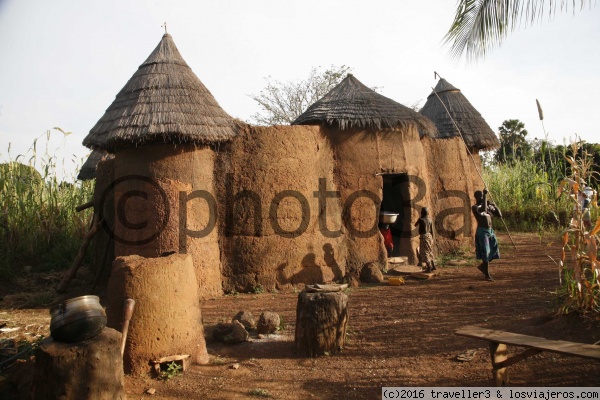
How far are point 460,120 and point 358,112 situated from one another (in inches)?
180

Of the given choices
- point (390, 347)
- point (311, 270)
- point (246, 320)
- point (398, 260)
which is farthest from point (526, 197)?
point (246, 320)

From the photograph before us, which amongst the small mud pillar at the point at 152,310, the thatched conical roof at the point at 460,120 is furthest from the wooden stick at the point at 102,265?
the thatched conical roof at the point at 460,120

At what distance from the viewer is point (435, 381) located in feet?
12.2

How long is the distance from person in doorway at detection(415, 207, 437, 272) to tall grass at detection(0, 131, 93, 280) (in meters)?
6.32

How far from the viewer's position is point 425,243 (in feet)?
26.3

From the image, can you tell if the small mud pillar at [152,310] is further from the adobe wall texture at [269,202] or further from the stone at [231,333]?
the adobe wall texture at [269,202]

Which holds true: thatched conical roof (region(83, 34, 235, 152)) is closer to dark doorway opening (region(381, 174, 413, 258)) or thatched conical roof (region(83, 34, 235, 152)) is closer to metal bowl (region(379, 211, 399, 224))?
metal bowl (region(379, 211, 399, 224))

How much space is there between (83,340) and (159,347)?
932 millimetres

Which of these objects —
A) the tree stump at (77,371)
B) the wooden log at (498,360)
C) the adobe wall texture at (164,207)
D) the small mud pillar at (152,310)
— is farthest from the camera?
the adobe wall texture at (164,207)

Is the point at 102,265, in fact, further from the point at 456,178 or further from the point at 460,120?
the point at 460,120

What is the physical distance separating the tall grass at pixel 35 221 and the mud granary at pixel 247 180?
1.60m

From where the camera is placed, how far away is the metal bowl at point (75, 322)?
3.15 meters

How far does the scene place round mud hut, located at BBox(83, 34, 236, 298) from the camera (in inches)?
259

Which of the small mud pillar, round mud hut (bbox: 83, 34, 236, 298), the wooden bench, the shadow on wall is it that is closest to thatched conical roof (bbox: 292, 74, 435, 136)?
round mud hut (bbox: 83, 34, 236, 298)
